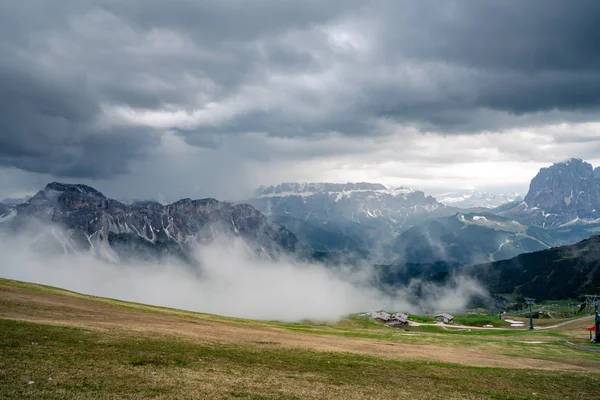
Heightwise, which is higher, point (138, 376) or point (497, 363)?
point (138, 376)

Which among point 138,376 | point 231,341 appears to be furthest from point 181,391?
point 231,341

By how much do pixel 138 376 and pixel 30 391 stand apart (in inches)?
342

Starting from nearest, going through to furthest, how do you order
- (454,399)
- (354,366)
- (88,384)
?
(88,384) < (454,399) < (354,366)

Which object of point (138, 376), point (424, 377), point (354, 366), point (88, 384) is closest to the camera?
point (88, 384)

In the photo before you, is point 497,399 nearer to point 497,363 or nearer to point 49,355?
point 497,363

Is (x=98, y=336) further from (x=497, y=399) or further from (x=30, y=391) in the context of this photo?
(x=497, y=399)

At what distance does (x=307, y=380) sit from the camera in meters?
41.1

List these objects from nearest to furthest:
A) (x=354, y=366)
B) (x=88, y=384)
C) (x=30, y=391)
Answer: (x=30, y=391)
(x=88, y=384)
(x=354, y=366)

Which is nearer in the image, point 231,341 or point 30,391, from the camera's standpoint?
point 30,391

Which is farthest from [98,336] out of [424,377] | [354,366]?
[424,377]

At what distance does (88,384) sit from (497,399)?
38.7 meters

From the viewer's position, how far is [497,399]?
40344 millimetres

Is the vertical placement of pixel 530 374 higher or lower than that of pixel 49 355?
lower

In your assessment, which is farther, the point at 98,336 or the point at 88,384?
the point at 98,336
